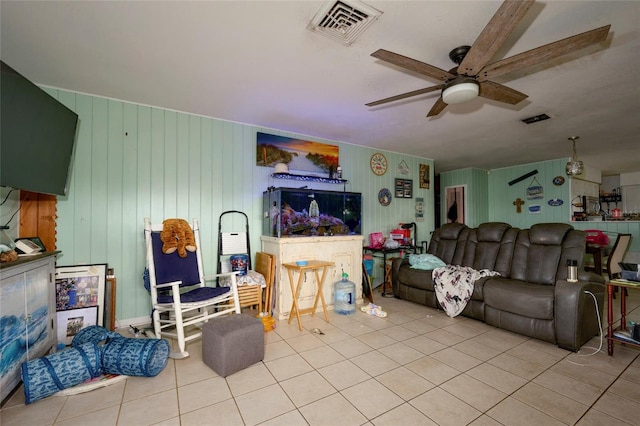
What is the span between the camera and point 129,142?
3.06 metres

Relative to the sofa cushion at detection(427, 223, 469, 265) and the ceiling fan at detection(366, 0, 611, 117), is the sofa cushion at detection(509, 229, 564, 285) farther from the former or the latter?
the ceiling fan at detection(366, 0, 611, 117)

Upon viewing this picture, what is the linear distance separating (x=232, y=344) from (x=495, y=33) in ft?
8.55

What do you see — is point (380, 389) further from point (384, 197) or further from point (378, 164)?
point (378, 164)

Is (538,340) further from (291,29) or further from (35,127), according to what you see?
(35,127)

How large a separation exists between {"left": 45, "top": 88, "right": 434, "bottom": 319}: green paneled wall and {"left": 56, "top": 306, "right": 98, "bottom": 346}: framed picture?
0.31 m

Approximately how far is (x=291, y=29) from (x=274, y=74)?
620 millimetres

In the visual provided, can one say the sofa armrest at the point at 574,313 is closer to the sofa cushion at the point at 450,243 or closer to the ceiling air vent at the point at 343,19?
the sofa cushion at the point at 450,243

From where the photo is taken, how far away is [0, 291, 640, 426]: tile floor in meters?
1.65

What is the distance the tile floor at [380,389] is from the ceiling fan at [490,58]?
6.91ft

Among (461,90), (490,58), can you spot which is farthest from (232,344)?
(490,58)

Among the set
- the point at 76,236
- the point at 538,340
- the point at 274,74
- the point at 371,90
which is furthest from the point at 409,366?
the point at 76,236

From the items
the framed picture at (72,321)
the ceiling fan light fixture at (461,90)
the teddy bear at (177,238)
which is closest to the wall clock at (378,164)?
the ceiling fan light fixture at (461,90)

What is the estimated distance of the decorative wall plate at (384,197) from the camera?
5.04 m

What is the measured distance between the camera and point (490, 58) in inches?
68.5
